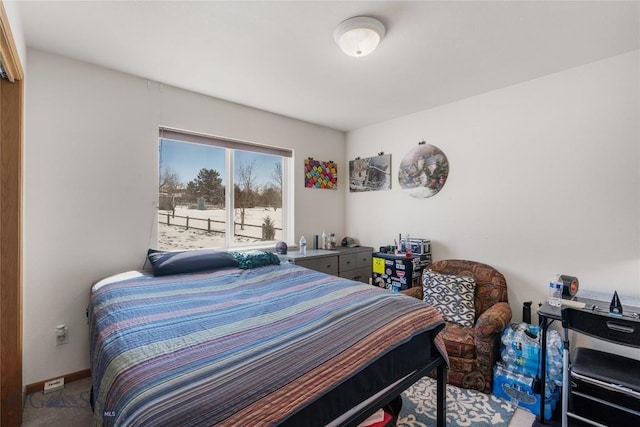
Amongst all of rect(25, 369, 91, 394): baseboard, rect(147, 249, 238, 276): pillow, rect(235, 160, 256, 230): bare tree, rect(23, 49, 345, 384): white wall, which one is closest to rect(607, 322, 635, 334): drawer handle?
rect(147, 249, 238, 276): pillow

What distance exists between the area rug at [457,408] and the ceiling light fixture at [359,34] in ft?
8.17

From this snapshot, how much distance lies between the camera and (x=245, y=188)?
3451mm

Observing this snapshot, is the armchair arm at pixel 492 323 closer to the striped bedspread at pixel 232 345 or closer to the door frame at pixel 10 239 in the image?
the striped bedspread at pixel 232 345

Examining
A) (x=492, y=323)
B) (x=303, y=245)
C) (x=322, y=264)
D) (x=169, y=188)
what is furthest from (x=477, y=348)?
(x=169, y=188)

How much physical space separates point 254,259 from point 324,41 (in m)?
1.93

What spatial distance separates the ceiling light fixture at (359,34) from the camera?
1.79 metres

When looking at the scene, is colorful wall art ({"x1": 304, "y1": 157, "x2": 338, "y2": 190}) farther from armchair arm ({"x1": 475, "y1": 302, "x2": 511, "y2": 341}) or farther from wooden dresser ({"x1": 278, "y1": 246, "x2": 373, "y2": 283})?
armchair arm ({"x1": 475, "y1": 302, "x2": 511, "y2": 341})

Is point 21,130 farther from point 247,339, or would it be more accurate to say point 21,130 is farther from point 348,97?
point 348,97

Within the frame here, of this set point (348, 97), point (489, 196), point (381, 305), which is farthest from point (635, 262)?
point (348, 97)

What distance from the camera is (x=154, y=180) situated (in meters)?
2.70

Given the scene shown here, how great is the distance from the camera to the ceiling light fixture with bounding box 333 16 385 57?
5.87 ft

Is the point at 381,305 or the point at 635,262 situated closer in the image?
the point at 381,305

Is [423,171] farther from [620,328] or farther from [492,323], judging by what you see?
[620,328]

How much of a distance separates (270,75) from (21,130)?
1768 millimetres
